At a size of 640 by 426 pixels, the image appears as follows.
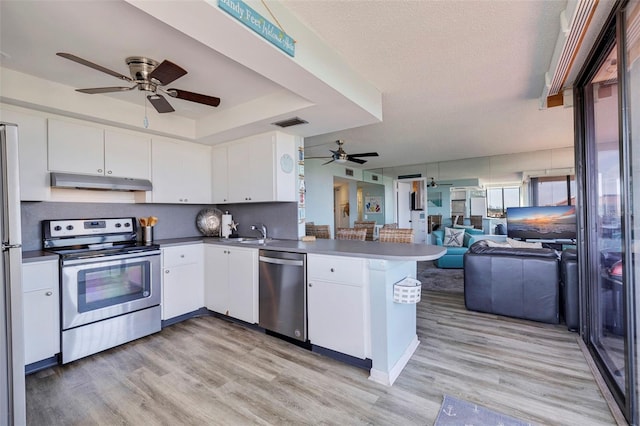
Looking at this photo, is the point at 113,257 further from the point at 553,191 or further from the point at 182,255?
the point at 553,191

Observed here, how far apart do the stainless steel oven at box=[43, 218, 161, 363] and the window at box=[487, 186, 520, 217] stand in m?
6.65

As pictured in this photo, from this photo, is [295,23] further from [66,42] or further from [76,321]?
[76,321]

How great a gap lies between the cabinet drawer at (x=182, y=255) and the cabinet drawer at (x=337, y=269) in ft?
5.28

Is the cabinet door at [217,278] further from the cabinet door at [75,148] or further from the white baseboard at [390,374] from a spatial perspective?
the white baseboard at [390,374]

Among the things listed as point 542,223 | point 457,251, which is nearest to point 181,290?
point 457,251

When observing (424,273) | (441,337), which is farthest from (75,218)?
(424,273)

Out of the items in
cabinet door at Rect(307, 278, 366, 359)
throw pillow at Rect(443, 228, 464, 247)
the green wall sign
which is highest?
the green wall sign

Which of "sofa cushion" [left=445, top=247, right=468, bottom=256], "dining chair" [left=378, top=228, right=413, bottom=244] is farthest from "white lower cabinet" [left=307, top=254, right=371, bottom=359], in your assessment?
"sofa cushion" [left=445, top=247, right=468, bottom=256]

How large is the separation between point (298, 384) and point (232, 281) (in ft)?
4.64

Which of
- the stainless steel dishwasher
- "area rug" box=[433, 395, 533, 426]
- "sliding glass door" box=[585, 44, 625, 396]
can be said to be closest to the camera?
"area rug" box=[433, 395, 533, 426]

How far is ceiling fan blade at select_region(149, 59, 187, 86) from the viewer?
176cm

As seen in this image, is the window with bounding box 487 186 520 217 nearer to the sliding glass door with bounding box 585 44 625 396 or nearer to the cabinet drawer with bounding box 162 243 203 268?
the sliding glass door with bounding box 585 44 625 396

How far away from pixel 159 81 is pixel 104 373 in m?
2.30

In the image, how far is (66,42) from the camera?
1901 millimetres
